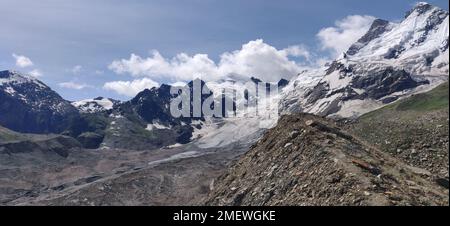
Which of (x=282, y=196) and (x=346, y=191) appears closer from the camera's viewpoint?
(x=346, y=191)

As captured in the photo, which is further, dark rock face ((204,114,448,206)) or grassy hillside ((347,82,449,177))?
grassy hillside ((347,82,449,177))

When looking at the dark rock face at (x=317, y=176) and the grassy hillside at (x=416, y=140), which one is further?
the grassy hillside at (x=416, y=140)

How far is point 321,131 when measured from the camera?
54250 millimetres

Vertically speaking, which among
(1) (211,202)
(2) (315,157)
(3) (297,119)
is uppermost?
(3) (297,119)

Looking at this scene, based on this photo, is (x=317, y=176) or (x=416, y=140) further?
(x=416, y=140)

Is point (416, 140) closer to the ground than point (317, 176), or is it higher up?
higher up
